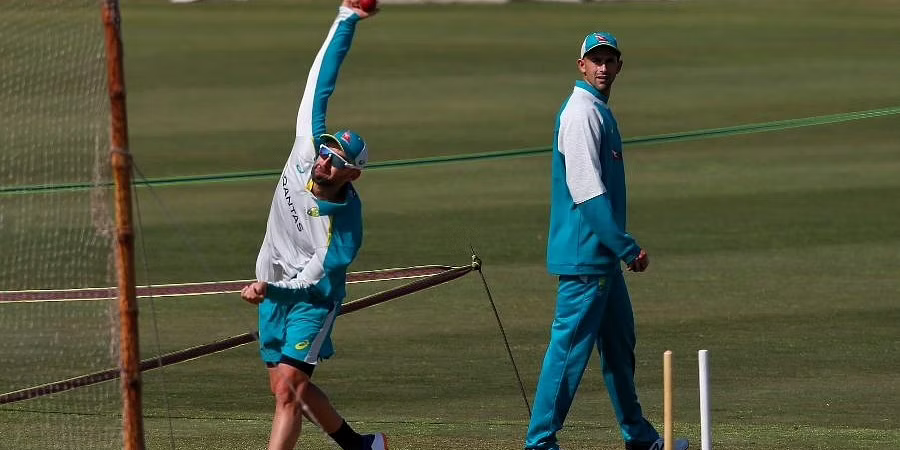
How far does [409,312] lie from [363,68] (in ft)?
55.8

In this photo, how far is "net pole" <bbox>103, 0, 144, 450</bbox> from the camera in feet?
21.4

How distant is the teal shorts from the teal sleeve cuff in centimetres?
129

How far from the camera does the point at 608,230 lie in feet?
29.2

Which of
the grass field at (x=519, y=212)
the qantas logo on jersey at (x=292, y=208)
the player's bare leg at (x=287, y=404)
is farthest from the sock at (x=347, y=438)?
the qantas logo on jersey at (x=292, y=208)

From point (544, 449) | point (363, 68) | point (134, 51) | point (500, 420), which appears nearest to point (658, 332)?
point (500, 420)

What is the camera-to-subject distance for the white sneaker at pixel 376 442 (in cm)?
923

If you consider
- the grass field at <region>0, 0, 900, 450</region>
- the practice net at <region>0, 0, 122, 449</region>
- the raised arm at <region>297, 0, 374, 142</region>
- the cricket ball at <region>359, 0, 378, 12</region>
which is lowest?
the grass field at <region>0, 0, 900, 450</region>

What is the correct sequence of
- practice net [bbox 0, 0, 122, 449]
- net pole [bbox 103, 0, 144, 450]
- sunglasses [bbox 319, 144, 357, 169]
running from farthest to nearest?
practice net [bbox 0, 0, 122, 449], sunglasses [bbox 319, 144, 357, 169], net pole [bbox 103, 0, 144, 450]

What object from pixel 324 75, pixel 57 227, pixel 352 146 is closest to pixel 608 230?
pixel 352 146

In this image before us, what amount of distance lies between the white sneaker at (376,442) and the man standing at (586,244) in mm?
706

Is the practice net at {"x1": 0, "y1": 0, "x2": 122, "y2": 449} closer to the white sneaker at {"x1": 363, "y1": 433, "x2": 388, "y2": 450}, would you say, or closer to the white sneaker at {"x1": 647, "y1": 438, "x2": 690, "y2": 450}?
the white sneaker at {"x1": 363, "y1": 433, "x2": 388, "y2": 450}

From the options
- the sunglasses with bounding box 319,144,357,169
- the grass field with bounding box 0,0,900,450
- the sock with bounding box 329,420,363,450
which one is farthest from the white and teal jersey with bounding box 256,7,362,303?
the grass field with bounding box 0,0,900,450

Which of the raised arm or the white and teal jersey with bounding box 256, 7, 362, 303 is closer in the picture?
the white and teal jersey with bounding box 256, 7, 362, 303

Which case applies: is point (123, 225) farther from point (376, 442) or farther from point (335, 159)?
point (376, 442)
